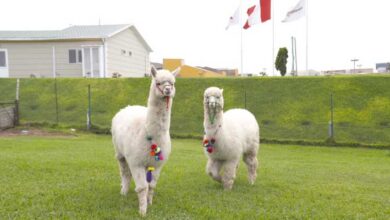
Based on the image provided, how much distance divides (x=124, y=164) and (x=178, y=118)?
15.1 metres

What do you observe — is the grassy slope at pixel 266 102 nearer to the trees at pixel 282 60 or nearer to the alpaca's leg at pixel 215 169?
the trees at pixel 282 60

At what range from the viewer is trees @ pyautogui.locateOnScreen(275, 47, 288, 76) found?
30.0m

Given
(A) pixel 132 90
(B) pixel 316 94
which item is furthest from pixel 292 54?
(A) pixel 132 90

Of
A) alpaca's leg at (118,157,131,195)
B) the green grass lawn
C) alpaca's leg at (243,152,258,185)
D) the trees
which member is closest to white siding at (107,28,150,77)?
the trees

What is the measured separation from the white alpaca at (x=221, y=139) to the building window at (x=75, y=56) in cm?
2668

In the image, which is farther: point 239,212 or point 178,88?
point 178,88

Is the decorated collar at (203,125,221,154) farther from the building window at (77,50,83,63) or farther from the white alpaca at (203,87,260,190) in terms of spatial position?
the building window at (77,50,83,63)

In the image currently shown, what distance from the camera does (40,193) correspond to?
736cm

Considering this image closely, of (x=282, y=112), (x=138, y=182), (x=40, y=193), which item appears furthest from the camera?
(x=282, y=112)

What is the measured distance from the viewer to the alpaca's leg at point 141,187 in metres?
6.39

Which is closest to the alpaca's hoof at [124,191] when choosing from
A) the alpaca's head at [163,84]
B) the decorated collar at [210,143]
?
the decorated collar at [210,143]

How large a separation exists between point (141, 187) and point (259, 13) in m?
25.3

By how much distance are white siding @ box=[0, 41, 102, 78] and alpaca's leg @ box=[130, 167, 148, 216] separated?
2861cm

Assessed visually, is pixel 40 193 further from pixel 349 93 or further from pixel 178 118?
pixel 349 93
